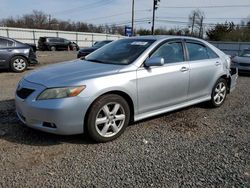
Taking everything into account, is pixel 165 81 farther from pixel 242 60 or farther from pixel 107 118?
pixel 242 60

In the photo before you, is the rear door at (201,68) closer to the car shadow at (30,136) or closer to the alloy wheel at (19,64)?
the car shadow at (30,136)

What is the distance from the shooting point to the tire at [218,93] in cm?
579

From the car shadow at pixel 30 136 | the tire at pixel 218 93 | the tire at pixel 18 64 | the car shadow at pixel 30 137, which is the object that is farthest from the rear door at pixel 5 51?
the tire at pixel 218 93

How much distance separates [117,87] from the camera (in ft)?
13.0

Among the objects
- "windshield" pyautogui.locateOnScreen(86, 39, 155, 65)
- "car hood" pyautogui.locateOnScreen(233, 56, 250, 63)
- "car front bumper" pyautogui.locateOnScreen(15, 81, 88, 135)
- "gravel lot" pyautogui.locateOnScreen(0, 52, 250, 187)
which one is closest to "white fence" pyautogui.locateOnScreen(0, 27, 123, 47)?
"car hood" pyautogui.locateOnScreen(233, 56, 250, 63)

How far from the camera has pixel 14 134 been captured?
4.19 m

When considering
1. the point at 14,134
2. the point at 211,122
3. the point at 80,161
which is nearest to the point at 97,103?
the point at 80,161

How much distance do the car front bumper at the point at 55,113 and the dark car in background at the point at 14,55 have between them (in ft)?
25.8

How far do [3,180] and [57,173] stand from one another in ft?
1.85

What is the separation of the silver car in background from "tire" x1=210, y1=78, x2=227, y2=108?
21cm

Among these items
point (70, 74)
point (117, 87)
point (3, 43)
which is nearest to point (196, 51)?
point (117, 87)

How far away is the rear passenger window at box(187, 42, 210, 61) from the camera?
207 inches

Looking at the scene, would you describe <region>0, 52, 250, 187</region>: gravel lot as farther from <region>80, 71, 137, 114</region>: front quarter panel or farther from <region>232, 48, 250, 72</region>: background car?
<region>232, 48, 250, 72</region>: background car

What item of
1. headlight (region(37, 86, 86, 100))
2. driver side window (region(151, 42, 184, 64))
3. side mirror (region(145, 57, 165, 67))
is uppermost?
driver side window (region(151, 42, 184, 64))
